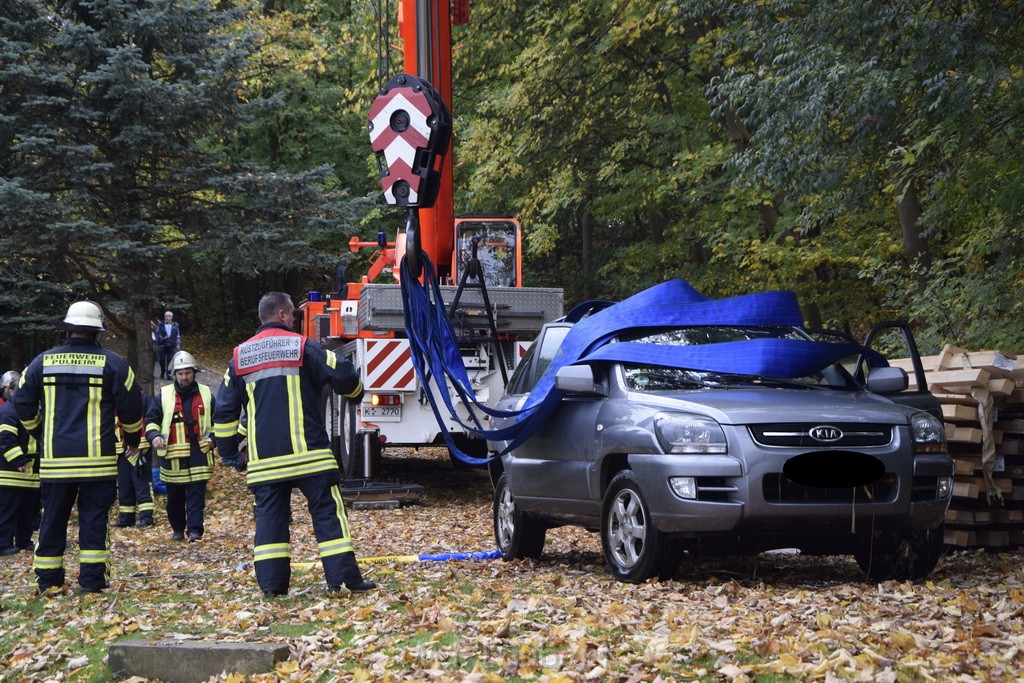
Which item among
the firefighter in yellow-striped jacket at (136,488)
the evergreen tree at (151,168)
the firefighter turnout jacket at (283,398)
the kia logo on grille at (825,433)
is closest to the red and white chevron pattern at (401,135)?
the firefighter turnout jacket at (283,398)

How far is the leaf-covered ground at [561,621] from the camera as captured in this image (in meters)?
5.48

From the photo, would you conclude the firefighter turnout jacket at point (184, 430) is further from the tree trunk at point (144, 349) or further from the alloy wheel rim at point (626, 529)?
the tree trunk at point (144, 349)

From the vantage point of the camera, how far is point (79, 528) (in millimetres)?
8656

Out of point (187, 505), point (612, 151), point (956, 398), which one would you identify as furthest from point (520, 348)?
point (612, 151)

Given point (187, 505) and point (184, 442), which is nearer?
point (184, 442)

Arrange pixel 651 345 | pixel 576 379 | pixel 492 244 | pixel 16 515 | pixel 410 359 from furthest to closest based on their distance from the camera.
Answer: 1. pixel 492 244
2. pixel 410 359
3. pixel 16 515
4. pixel 651 345
5. pixel 576 379

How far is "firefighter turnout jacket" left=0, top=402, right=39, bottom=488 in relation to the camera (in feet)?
40.2

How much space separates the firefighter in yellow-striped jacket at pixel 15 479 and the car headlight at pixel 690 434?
702 centimetres

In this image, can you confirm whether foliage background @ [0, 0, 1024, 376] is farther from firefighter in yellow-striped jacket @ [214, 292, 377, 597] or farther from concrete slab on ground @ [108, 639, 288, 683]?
concrete slab on ground @ [108, 639, 288, 683]

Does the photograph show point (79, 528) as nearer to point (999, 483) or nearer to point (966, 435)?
point (966, 435)

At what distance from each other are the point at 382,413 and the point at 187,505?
2853 millimetres

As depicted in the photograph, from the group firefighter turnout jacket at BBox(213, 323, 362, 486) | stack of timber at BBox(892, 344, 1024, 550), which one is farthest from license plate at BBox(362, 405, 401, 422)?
stack of timber at BBox(892, 344, 1024, 550)

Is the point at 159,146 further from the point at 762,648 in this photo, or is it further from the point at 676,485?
the point at 762,648

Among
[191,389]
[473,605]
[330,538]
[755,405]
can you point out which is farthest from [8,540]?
[755,405]
